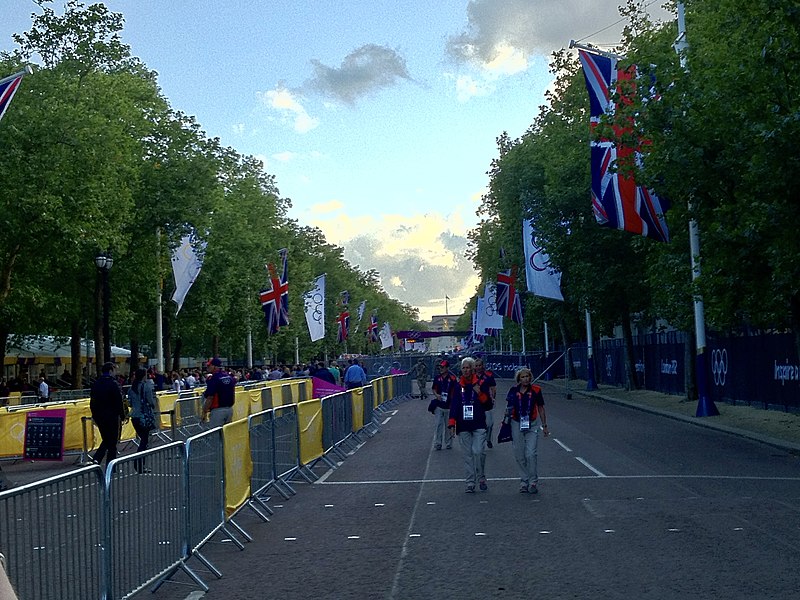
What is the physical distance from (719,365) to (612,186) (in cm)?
1226

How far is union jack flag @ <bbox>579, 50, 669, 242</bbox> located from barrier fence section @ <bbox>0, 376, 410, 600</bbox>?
51.4 feet

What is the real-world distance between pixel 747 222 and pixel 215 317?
36.6 metres

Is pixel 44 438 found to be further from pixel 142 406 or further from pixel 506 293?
pixel 506 293

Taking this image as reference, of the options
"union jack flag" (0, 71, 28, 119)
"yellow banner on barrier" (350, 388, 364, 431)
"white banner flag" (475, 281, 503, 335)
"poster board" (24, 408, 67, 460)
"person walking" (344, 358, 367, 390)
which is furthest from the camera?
"white banner flag" (475, 281, 503, 335)

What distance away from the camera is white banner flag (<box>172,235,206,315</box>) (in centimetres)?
4141

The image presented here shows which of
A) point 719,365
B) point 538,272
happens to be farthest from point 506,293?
point 719,365

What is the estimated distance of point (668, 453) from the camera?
20781 millimetres

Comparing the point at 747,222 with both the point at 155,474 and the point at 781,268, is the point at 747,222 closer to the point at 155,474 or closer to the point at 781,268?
the point at 781,268

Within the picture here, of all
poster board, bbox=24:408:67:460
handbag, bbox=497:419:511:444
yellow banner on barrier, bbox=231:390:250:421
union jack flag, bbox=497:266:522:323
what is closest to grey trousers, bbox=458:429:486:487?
handbag, bbox=497:419:511:444

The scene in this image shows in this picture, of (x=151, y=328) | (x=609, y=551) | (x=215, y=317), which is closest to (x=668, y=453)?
(x=609, y=551)

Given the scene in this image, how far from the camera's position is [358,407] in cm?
2552

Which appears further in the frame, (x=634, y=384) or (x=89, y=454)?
(x=634, y=384)

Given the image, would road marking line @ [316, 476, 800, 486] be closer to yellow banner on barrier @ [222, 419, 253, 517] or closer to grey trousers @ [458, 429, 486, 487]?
grey trousers @ [458, 429, 486, 487]

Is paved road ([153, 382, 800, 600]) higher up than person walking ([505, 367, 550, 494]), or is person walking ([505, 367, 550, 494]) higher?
person walking ([505, 367, 550, 494])
